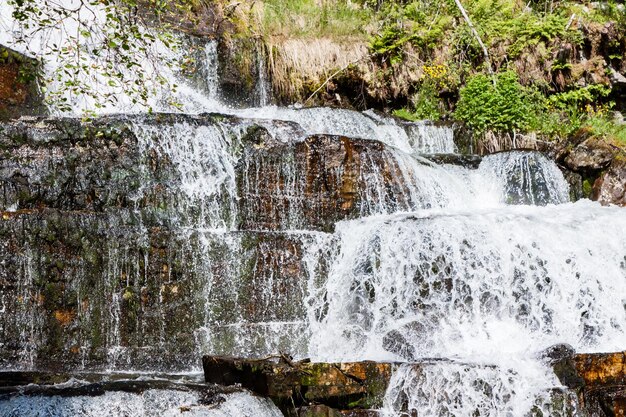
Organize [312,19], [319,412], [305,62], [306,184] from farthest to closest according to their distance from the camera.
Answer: [312,19] < [305,62] < [306,184] < [319,412]

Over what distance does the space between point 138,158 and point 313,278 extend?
8.26 feet

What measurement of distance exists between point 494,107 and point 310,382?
9.14m

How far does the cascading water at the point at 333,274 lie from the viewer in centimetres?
704

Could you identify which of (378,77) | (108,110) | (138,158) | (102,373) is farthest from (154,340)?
(378,77)

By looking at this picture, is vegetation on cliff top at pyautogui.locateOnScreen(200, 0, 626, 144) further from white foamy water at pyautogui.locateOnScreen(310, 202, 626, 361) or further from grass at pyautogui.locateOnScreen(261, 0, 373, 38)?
white foamy water at pyautogui.locateOnScreen(310, 202, 626, 361)

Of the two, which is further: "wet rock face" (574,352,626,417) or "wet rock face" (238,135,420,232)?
"wet rock face" (238,135,420,232)

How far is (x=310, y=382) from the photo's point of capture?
19.3 ft

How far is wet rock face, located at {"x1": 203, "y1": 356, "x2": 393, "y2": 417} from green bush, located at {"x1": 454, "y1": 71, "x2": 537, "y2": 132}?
8.52m

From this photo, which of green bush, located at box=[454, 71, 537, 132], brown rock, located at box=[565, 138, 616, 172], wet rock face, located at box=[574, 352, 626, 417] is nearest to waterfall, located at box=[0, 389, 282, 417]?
wet rock face, located at box=[574, 352, 626, 417]

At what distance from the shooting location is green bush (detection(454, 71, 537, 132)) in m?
13.8

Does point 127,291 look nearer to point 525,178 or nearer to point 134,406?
point 134,406

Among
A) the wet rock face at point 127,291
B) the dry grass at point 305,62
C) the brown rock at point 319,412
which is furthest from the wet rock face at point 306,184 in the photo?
the dry grass at point 305,62

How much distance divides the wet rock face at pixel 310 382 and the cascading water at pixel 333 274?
0.15 meters

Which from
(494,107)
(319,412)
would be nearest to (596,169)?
(494,107)
